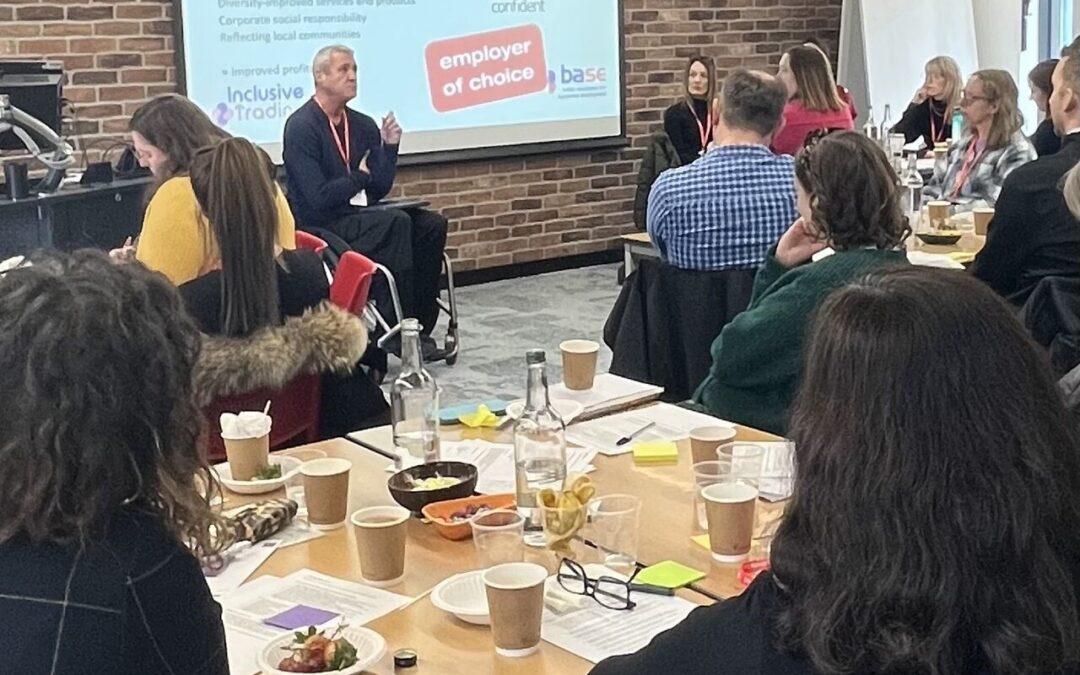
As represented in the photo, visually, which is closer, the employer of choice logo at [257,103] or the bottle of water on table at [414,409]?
the bottle of water on table at [414,409]

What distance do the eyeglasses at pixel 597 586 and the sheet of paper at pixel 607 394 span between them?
31.5 inches

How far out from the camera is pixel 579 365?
2.73 metres

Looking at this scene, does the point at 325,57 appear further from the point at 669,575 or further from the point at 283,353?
the point at 669,575

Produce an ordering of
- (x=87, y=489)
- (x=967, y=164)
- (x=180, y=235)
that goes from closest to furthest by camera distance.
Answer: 1. (x=87, y=489)
2. (x=180, y=235)
3. (x=967, y=164)

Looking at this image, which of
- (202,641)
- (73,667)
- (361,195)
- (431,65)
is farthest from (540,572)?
(431,65)

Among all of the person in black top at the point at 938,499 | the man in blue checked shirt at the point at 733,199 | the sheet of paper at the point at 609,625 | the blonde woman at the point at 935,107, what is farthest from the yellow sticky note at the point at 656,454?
the blonde woman at the point at 935,107

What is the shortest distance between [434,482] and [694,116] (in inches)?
216

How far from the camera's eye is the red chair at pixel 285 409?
2.89 meters

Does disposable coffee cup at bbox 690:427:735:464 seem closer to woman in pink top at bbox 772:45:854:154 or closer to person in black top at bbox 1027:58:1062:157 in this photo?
woman in pink top at bbox 772:45:854:154

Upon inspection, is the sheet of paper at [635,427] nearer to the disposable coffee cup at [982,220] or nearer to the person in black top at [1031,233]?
the person in black top at [1031,233]

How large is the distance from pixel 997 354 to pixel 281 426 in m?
2.13

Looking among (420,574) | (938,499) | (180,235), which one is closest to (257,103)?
(180,235)

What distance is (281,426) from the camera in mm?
3029

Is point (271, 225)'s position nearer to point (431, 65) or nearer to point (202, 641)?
point (202, 641)
